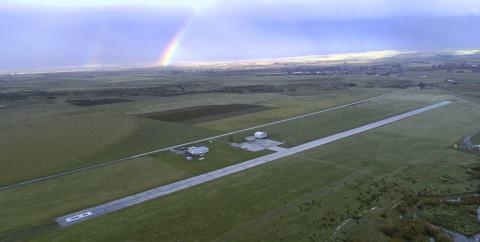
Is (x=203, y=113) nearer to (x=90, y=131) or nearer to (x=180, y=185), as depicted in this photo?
(x=90, y=131)

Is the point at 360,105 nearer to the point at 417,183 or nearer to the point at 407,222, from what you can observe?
the point at 417,183

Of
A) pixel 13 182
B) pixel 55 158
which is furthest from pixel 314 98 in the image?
pixel 13 182

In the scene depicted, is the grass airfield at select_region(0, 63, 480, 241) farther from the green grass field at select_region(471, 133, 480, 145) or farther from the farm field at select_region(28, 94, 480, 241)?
the green grass field at select_region(471, 133, 480, 145)

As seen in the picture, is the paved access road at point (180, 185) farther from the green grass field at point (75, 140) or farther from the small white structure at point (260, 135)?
the green grass field at point (75, 140)

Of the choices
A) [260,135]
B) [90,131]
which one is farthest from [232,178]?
[90,131]

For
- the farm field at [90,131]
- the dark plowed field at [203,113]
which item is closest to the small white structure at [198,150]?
the farm field at [90,131]
